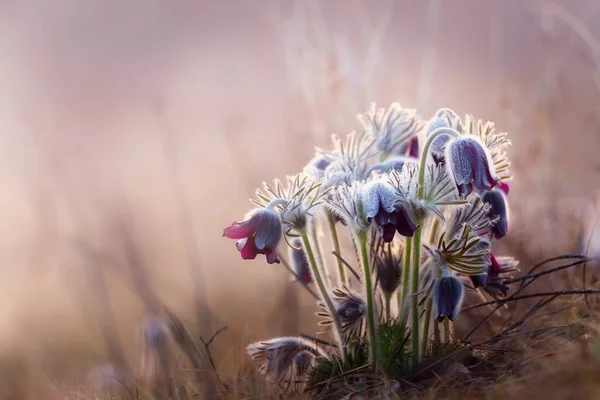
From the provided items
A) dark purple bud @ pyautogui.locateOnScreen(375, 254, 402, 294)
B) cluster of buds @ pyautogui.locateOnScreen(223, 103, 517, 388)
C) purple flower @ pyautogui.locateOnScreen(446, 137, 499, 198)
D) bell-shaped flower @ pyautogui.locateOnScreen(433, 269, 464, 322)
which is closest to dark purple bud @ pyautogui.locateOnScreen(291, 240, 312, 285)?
cluster of buds @ pyautogui.locateOnScreen(223, 103, 517, 388)

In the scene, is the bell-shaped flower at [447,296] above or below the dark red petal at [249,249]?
below

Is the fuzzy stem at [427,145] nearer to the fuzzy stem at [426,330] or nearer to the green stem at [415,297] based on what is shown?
the green stem at [415,297]

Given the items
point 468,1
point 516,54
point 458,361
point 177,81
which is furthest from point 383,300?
point 468,1

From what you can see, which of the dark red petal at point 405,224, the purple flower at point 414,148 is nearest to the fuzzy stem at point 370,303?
the dark red petal at point 405,224

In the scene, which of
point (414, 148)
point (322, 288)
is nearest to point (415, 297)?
point (322, 288)

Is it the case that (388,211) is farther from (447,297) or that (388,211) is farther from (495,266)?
(495,266)

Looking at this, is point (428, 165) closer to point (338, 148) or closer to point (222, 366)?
point (338, 148)

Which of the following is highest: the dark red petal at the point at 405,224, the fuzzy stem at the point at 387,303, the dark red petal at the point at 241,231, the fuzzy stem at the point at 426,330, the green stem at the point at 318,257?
the dark red petal at the point at 241,231

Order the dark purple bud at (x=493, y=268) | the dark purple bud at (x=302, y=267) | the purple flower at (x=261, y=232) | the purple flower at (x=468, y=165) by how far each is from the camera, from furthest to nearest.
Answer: the dark purple bud at (x=302, y=267) < the dark purple bud at (x=493, y=268) < the purple flower at (x=261, y=232) < the purple flower at (x=468, y=165)
